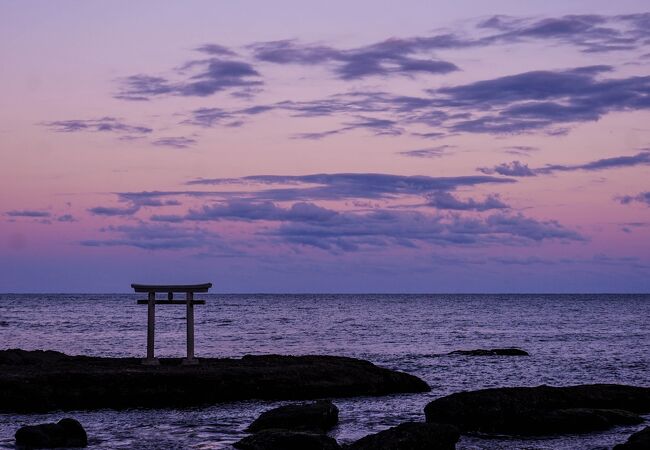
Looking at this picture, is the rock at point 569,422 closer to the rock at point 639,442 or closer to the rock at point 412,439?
the rock at point 412,439

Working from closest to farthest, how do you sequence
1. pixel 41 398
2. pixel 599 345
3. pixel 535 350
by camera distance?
pixel 41 398 → pixel 535 350 → pixel 599 345

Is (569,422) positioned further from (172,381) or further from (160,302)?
(160,302)

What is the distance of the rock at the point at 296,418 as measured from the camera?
24.1 m

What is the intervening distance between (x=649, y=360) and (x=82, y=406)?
119ft

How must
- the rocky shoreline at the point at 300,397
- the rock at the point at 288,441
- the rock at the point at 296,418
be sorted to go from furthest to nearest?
the rock at the point at 296,418 < the rocky shoreline at the point at 300,397 < the rock at the point at 288,441

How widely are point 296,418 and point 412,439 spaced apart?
15.1ft

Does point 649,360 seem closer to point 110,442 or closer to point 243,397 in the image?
point 243,397

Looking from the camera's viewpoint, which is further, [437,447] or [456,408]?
[456,408]

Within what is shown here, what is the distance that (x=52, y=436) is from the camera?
22.1m

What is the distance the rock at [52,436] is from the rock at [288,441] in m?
4.34

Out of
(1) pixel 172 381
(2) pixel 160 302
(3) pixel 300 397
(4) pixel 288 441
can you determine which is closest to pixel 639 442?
(4) pixel 288 441

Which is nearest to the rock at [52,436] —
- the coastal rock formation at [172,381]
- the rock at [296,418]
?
the rock at [296,418]

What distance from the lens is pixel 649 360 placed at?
52.0m

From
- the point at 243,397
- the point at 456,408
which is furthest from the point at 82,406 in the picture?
the point at 456,408
